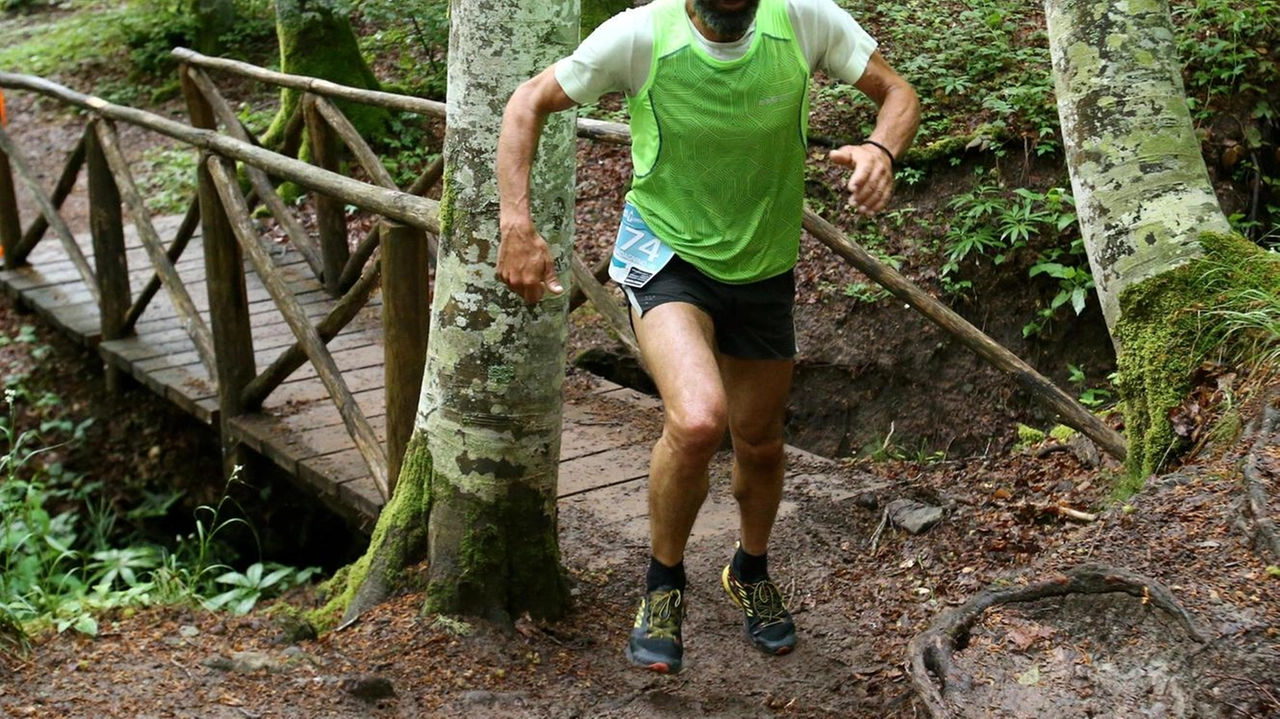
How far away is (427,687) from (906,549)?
1.80 m

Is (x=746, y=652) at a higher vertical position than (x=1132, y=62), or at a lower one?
lower

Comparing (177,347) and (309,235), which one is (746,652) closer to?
(177,347)

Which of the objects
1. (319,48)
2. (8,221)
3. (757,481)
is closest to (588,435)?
(757,481)

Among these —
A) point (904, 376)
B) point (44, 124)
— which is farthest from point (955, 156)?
point (44, 124)

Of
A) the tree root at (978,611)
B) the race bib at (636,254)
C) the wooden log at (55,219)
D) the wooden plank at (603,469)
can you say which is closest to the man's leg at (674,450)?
→ the race bib at (636,254)

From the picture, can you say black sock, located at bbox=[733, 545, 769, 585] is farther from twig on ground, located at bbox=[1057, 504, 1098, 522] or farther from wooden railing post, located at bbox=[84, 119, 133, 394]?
wooden railing post, located at bbox=[84, 119, 133, 394]

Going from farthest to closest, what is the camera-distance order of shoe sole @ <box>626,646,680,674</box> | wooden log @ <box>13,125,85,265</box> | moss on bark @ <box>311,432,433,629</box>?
1. wooden log @ <box>13,125,85,265</box>
2. moss on bark @ <box>311,432,433,629</box>
3. shoe sole @ <box>626,646,680,674</box>

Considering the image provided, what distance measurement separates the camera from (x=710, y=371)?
3287 mm

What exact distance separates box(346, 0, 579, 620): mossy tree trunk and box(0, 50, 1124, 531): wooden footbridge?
18.5 inches

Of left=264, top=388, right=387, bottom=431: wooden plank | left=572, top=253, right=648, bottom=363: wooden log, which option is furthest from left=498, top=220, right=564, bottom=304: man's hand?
left=264, top=388, right=387, bottom=431: wooden plank

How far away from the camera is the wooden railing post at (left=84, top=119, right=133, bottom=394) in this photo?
297 inches

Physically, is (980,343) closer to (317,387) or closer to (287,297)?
(287,297)

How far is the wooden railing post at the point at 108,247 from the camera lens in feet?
24.7

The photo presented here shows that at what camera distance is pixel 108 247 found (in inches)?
301
